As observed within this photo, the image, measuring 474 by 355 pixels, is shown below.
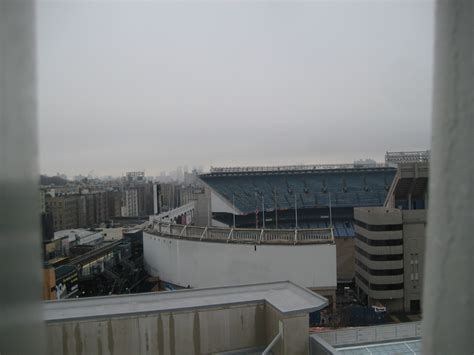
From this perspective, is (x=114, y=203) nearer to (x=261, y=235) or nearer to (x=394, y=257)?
(x=261, y=235)

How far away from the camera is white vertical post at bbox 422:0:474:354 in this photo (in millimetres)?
432

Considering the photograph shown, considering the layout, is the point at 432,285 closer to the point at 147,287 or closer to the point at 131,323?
the point at 131,323

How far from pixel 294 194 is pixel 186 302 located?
15030 mm

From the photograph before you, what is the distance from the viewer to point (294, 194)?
1811 centimetres

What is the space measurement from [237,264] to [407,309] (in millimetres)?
4838

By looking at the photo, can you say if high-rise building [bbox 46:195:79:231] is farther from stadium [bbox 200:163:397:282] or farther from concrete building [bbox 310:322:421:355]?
concrete building [bbox 310:322:421:355]

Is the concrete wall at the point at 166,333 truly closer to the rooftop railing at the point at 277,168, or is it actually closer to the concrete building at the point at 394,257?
the concrete building at the point at 394,257

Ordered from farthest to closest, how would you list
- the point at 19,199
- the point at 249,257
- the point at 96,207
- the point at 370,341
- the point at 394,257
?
1. the point at 96,207
2. the point at 394,257
3. the point at 249,257
4. the point at 370,341
5. the point at 19,199

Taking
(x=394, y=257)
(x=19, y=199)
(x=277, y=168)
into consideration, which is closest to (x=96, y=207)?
(x=277, y=168)

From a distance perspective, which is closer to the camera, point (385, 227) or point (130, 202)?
point (385, 227)

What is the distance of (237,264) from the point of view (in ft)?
27.8

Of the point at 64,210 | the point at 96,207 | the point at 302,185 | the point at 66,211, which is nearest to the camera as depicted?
the point at 302,185

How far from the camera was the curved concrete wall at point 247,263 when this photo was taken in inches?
316

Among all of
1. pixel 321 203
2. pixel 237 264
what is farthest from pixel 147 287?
pixel 321 203
